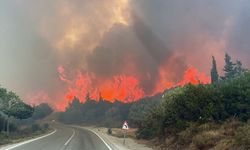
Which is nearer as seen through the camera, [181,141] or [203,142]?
[203,142]

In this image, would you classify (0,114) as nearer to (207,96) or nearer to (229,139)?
(207,96)

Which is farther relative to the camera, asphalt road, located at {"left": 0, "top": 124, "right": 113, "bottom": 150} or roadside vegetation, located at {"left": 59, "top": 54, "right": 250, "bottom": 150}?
asphalt road, located at {"left": 0, "top": 124, "right": 113, "bottom": 150}

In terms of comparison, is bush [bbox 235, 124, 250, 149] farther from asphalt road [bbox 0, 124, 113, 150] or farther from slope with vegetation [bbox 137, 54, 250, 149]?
asphalt road [bbox 0, 124, 113, 150]

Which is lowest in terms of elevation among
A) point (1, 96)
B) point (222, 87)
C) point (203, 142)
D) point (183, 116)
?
point (203, 142)

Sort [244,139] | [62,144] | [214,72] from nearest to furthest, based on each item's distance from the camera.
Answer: [244,139] < [62,144] < [214,72]

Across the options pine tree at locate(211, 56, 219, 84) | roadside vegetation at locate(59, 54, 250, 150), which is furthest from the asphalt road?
pine tree at locate(211, 56, 219, 84)

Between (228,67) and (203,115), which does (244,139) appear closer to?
(203,115)

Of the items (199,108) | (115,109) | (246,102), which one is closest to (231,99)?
(246,102)

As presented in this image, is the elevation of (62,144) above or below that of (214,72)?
below

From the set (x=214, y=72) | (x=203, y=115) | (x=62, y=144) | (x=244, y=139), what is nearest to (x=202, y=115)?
(x=203, y=115)

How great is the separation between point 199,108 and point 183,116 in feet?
8.02

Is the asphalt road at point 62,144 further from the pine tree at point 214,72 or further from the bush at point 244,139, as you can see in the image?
the pine tree at point 214,72

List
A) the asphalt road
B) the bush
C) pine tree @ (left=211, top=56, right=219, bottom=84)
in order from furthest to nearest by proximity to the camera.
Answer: pine tree @ (left=211, top=56, right=219, bottom=84)
the asphalt road
the bush

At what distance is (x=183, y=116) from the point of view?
34375 millimetres
